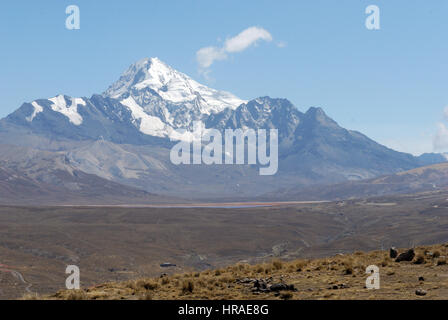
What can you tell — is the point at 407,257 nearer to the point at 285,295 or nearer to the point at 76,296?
the point at 285,295

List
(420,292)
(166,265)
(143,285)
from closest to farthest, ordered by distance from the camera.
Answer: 1. (420,292)
2. (143,285)
3. (166,265)

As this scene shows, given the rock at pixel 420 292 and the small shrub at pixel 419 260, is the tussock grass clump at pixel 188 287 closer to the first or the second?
the rock at pixel 420 292

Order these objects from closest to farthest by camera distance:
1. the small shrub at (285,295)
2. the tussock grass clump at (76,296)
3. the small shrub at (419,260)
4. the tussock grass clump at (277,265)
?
the tussock grass clump at (76,296) < the small shrub at (285,295) < the small shrub at (419,260) < the tussock grass clump at (277,265)

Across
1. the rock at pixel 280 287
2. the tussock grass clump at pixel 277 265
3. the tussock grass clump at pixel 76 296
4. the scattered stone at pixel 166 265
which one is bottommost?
the scattered stone at pixel 166 265

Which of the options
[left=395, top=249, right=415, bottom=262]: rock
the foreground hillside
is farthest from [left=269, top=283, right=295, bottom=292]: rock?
[left=395, top=249, right=415, bottom=262]: rock

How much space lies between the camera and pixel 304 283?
76.7 feet

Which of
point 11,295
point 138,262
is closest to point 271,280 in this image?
point 11,295

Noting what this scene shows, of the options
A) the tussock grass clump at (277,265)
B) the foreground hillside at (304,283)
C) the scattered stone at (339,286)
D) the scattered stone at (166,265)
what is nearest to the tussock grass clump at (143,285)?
the foreground hillside at (304,283)

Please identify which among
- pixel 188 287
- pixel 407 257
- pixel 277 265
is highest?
pixel 407 257

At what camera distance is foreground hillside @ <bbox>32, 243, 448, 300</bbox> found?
2030cm

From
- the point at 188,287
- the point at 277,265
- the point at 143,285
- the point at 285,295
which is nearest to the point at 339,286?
the point at 285,295

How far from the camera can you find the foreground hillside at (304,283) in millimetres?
20297

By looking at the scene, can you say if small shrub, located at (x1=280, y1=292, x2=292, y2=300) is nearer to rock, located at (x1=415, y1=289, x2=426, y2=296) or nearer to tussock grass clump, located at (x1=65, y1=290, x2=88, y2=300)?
rock, located at (x1=415, y1=289, x2=426, y2=296)

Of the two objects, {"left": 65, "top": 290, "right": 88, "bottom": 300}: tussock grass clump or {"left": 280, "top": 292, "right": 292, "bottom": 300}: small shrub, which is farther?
{"left": 280, "top": 292, "right": 292, "bottom": 300}: small shrub
